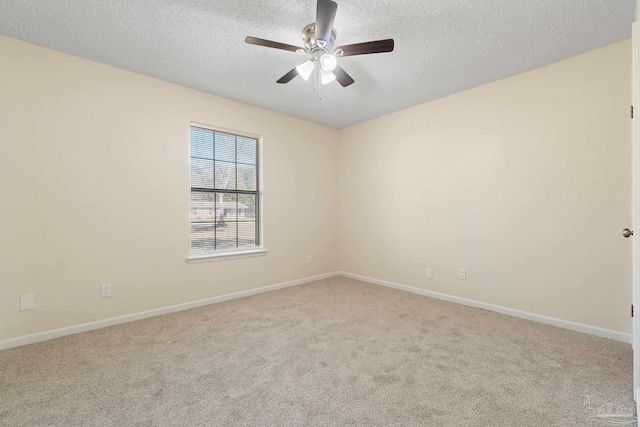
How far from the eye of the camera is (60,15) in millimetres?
2043

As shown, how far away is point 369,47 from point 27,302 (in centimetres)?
335

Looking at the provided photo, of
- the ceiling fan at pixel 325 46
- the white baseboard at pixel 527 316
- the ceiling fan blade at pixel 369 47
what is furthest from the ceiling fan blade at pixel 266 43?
the white baseboard at pixel 527 316

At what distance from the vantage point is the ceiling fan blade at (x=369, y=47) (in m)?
1.89

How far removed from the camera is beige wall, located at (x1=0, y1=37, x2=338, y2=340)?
2328 millimetres

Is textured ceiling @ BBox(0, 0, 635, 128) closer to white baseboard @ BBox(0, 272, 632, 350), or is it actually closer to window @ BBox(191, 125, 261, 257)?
window @ BBox(191, 125, 261, 257)

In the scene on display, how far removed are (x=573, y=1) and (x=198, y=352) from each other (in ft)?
11.9

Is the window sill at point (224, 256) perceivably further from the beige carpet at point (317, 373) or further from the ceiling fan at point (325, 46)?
the ceiling fan at point (325, 46)

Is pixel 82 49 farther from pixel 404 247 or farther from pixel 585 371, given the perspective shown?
pixel 585 371

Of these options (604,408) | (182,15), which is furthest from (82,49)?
(604,408)

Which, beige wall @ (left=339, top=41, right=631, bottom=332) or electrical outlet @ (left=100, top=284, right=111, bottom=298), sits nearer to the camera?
beige wall @ (left=339, top=41, right=631, bottom=332)

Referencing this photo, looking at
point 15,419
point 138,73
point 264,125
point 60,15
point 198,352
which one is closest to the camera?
point 15,419

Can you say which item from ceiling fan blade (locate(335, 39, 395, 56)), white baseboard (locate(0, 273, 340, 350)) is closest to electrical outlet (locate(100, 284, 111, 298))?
white baseboard (locate(0, 273, 340, 350))

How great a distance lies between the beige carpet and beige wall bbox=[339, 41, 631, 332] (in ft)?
1.55

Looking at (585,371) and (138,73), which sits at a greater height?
(138,73)
